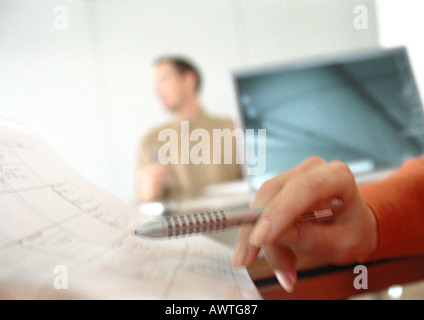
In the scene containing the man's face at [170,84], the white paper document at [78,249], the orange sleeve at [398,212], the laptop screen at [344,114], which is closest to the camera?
the white paper document at [78,249]

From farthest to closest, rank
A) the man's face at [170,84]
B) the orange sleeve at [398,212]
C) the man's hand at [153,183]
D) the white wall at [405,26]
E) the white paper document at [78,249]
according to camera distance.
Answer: the man's face at [170,84] → the white wall at [405,26] → the man's hand at [153,183] → the orange sleeve at [398,212] → the white paper document at [78,249]

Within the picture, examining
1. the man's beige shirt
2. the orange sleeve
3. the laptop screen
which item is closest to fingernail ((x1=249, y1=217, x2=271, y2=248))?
the orange sleeve

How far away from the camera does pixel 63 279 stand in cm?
15

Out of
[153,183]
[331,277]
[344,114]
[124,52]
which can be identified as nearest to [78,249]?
[331,277]

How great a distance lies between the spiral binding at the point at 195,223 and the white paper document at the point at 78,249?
0.9 inches

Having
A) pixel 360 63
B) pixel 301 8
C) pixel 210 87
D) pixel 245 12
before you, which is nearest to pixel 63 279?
pixel 360 63

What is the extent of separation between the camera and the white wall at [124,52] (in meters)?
2.00

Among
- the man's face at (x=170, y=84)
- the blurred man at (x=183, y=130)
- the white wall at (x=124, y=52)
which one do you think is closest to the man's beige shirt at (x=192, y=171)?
the blurred man at (x=183, y=130)

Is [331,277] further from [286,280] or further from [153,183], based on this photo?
[153,183]

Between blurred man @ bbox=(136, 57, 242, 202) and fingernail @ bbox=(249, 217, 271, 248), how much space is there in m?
0.94

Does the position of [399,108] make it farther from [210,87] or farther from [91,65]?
[91,65]

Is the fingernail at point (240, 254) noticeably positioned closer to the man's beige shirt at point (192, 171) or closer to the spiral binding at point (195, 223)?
the spiral binding at point (195, 223)

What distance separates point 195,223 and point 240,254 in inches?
1.6

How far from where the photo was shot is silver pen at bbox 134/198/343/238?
20 centimetres
